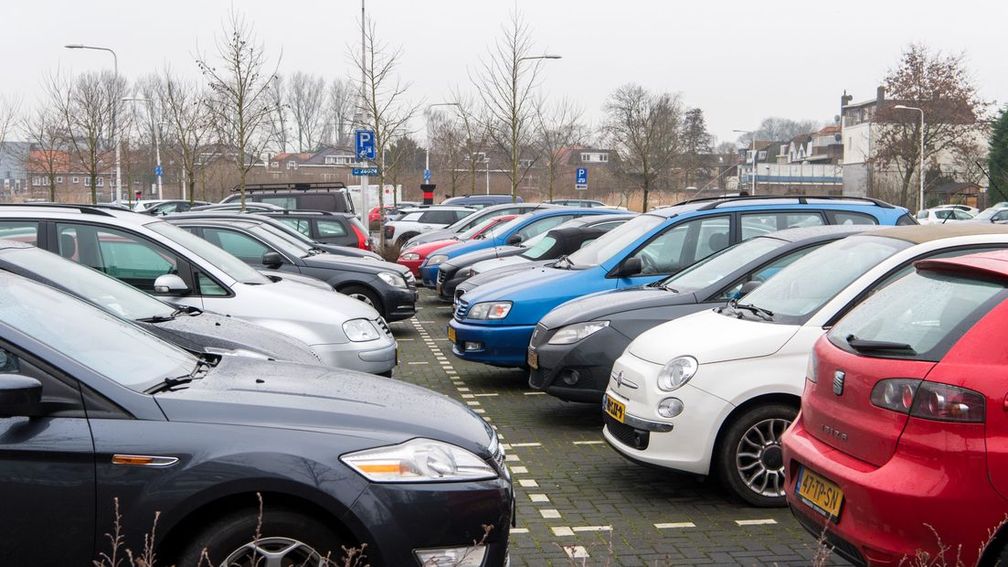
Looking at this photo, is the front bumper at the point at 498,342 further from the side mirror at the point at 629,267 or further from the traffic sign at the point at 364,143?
the traffic sign at the point at 364,143

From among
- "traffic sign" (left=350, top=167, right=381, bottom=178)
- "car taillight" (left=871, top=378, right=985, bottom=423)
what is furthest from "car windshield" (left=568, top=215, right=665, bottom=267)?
"traffic sign" (left=350, top=167, right=381, bottom=178)

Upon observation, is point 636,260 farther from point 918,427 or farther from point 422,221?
point 422,221

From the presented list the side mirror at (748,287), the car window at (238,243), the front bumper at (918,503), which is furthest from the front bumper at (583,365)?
the car window at (238,243)

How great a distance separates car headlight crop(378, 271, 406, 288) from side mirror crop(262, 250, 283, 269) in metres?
1.57

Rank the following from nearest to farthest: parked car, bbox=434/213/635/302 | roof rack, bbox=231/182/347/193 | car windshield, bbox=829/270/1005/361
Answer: car windshield, bbox=829/270/1005/361, parked car, bbox=434/213/635/302, roof rack, bbox=231/182/347/193

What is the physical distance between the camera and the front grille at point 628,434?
5941mm

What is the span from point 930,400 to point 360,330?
5647 millimetres

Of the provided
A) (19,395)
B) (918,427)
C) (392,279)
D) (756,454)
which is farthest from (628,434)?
(392,279)

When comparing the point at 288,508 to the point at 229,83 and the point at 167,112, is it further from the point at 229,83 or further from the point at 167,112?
the point at 167,112

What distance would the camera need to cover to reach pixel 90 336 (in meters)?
3.99

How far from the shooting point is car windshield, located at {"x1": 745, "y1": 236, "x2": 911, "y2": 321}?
5.98 metres

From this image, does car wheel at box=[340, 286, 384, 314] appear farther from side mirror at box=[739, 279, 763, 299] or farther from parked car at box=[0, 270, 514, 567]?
parked car at box=[0, 270, 514, 567]

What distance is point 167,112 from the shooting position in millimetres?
38094

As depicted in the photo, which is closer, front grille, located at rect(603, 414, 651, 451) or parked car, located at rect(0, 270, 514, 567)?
parked car, located at rect(0, 270, 514, 567)
